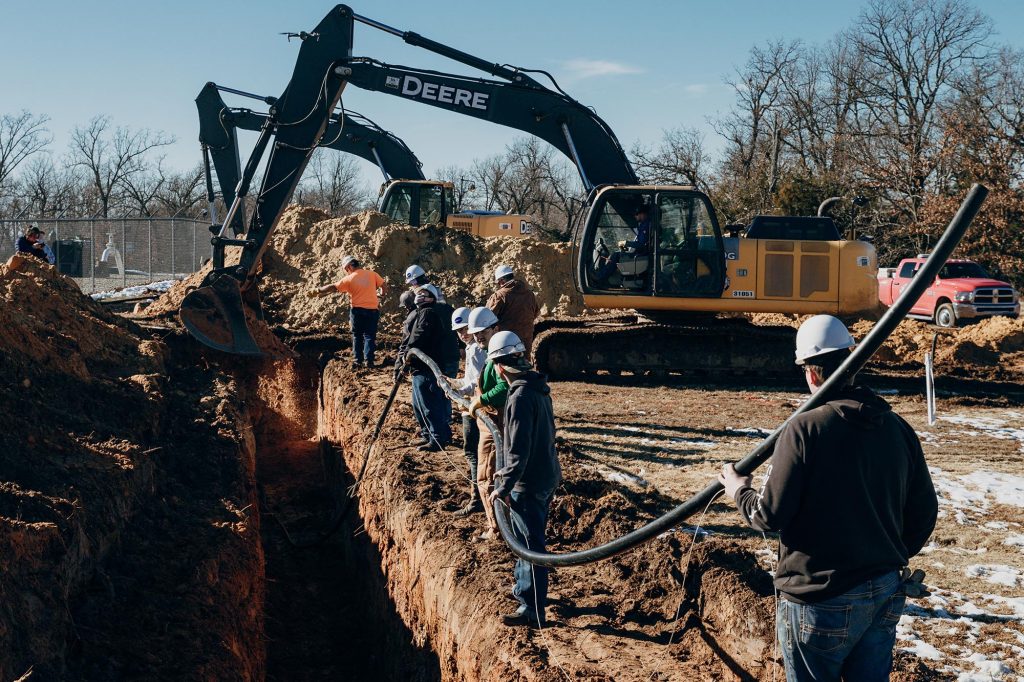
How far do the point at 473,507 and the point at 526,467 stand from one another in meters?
2.57

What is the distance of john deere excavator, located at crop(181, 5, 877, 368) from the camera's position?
15.0 m

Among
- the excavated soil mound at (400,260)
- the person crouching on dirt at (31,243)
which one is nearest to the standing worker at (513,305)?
the excavated soil mound at (400,260)

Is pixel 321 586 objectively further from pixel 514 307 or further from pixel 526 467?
pixel 526 467

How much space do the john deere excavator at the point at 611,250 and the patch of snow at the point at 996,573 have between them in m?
8.05

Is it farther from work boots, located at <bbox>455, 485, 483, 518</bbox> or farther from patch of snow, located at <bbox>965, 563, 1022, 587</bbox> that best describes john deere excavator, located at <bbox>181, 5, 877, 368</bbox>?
patch of snow, located at <bbox>965, 563, 1022, 587</bbox>

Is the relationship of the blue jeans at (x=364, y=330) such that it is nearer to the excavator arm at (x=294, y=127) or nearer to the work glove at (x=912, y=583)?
the excavator arm at (x=294, y=127)

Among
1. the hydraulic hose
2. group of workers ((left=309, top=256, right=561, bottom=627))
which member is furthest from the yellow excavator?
the hydraulic hose

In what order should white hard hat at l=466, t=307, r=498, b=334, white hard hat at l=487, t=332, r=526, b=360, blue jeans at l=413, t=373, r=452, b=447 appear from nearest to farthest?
white hard hat at l=487, t=332, r=526, b=360
white hard hat at l=466, t=307, r=498, b=334
blue jeans at l=413, t=373, r=452, b=447

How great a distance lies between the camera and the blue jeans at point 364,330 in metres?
15.1

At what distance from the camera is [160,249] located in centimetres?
3341

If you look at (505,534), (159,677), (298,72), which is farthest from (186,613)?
(298,72)

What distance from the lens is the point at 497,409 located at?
7.13 meters

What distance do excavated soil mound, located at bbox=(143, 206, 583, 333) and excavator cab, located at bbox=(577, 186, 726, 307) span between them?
7.48m

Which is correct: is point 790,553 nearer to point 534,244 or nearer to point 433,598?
point 433,598
